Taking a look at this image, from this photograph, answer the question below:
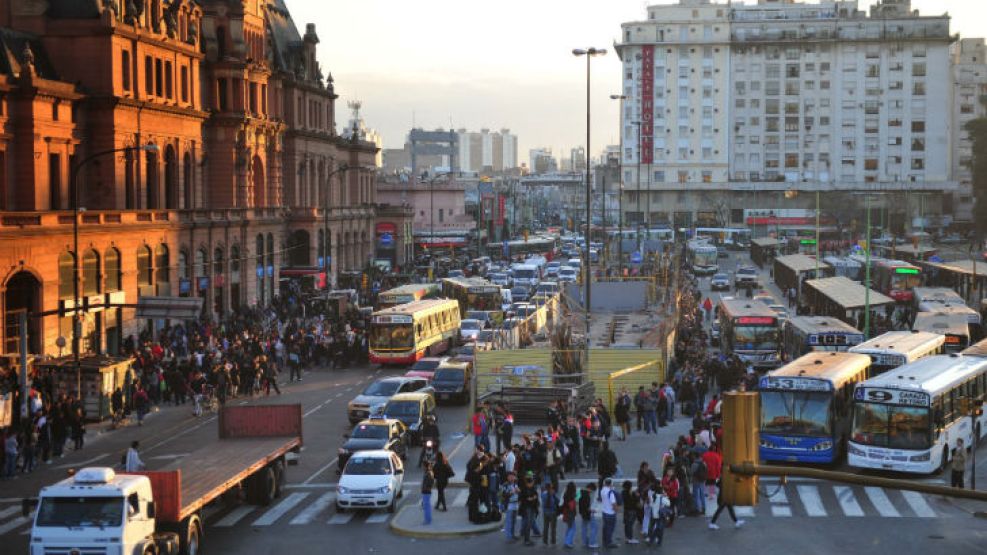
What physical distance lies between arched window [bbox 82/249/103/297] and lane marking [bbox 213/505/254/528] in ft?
86.7

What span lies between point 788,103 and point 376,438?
471 ft

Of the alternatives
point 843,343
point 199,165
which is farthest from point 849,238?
point 843,343

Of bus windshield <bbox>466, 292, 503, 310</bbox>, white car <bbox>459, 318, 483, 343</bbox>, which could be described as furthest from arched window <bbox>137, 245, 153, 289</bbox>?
bus windshield <bbox>466, 292, 503, 310</bbox>

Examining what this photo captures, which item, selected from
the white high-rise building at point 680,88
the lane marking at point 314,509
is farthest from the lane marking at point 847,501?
the white high-rise building at point 680,88

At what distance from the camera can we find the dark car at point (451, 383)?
148ft

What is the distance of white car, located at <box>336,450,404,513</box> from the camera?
92.9 ft

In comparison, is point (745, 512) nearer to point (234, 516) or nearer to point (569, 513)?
point (569, 513)

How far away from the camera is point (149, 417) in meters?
43.1

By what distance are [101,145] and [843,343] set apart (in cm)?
3091

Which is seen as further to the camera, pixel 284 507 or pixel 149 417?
pixel 149 417

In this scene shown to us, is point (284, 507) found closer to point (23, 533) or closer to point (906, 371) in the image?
point (23, 533)

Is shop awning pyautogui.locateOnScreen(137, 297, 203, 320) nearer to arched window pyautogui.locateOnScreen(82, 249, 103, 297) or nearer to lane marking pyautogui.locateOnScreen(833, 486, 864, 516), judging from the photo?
arched window pyautogui.locateOnScreen(82, 249, 103, 297)

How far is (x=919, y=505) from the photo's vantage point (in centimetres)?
2898

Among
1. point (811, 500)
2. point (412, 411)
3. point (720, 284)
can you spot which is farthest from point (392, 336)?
point (720, 284)
